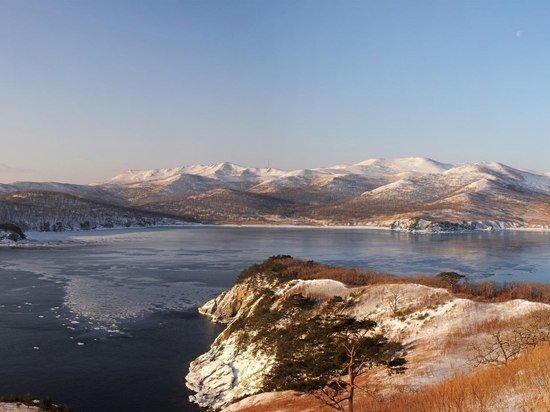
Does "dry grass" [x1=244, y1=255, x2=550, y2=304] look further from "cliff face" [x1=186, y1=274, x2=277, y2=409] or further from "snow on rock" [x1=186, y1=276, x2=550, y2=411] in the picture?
"cliff face" [x1=186, y1=274, x2=277, y2=409]

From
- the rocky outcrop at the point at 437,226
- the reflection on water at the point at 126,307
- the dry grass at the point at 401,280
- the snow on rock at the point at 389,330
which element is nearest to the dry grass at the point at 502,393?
the snow on rock at the point at 389,330

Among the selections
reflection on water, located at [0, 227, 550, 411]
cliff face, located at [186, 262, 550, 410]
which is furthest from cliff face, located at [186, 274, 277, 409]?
reflection on water, located at [0, 227, 550, 411]

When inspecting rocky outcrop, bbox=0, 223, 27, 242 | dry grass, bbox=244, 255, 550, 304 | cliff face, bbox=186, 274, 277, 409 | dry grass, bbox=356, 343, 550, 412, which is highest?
dry grass, bbox=356, 343, 550, 412

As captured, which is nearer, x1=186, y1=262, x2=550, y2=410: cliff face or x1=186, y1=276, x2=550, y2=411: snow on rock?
x1=186, y1=262, x2=550, y2=410: cliff face

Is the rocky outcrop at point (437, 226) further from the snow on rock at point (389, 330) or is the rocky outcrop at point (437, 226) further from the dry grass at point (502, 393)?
the dry grass at point (502, 393)

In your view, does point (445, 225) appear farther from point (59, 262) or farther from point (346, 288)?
point (346, 288)

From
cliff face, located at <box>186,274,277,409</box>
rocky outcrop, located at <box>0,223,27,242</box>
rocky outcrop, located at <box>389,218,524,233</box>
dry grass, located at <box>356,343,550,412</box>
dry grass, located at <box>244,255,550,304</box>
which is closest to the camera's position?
dry grass, located at <box>356,343,550,412</box>

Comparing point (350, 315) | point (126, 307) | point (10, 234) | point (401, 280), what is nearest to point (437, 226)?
point (10, 234)
